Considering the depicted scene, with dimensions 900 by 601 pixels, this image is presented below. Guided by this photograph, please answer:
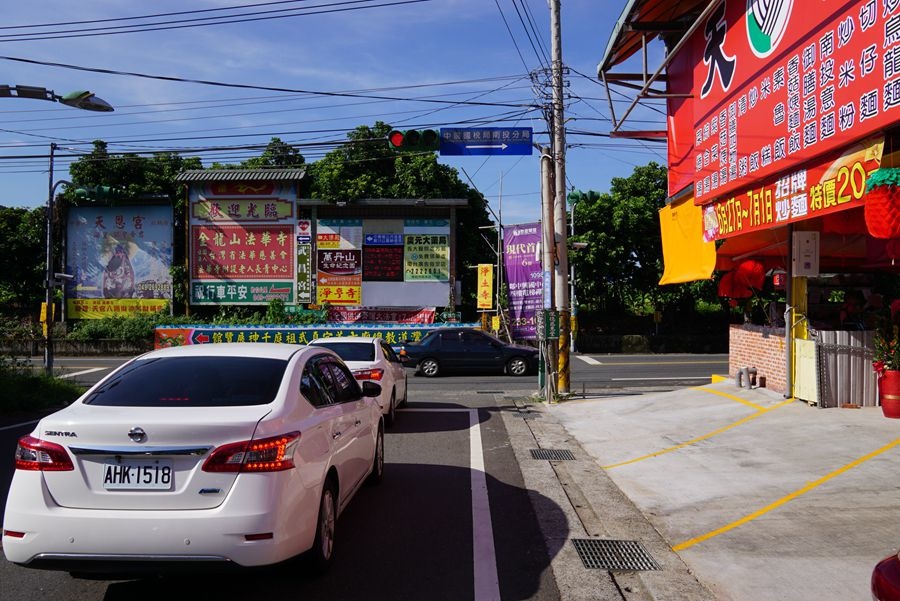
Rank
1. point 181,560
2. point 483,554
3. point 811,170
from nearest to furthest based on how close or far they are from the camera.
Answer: point 181,560 < point 483,554 < point 811,170

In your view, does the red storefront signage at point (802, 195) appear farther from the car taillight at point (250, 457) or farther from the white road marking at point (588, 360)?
the white road marking at point (588, 360)

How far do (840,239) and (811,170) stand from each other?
4123 mm

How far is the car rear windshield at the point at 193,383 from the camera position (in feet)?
15.3

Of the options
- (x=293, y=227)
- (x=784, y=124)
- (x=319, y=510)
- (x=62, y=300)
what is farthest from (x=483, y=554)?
(x=62, y=300)

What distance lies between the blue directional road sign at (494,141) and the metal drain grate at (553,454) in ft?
23.9

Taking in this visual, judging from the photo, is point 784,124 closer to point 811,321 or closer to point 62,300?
point 811,321

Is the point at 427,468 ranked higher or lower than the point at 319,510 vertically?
lower

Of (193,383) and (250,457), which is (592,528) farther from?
(193,383)

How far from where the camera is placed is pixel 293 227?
33.2 meters

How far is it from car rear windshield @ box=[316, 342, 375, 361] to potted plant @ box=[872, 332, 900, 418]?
297 inches

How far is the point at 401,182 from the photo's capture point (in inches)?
1396

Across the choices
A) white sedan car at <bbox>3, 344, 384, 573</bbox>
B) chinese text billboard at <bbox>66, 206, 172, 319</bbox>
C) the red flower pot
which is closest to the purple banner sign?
chinese text billboard at <bbox>66, 206, 172, 319</bbox>

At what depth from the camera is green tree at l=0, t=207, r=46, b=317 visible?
35375 mm

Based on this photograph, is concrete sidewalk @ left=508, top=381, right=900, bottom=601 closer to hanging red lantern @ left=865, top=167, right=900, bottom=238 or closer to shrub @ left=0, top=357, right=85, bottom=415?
hanging red lantern @ left=865, top=167, right=900, bottom=238
